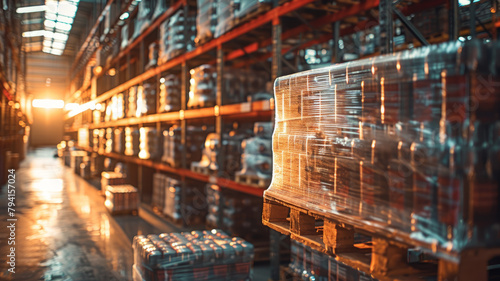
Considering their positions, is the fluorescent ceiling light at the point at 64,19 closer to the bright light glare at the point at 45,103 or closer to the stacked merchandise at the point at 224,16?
the bright light glare at the point at 45,103

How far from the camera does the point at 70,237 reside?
6.29 m

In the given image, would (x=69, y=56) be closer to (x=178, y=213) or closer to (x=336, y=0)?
(x=178, y=213)

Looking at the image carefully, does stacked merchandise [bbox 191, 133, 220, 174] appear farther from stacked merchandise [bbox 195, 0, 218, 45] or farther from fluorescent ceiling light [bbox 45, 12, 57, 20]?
fluorescent ceiling light [bbox 45, 12, 57, 20]

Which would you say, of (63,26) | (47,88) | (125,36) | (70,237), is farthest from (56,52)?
(70,237)

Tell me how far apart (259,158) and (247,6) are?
1.72m

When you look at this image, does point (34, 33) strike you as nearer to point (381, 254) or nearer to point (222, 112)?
point (222, 112)

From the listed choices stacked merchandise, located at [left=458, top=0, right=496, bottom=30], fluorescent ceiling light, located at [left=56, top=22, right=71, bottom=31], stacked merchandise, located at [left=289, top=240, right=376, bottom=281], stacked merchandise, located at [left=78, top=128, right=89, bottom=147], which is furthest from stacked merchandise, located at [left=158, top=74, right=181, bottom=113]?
fluorescent ceiling light, located at [left=56, top=22, right=71, bottom=31]

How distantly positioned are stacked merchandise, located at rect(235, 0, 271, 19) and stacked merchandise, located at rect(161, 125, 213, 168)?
2.69 metres

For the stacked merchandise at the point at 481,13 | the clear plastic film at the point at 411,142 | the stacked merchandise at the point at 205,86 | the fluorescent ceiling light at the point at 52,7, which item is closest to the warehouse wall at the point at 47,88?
the fluorescent ceiling light at the point at 52,7

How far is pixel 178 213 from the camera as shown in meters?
7.03

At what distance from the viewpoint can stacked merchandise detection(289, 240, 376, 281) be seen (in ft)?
10.1

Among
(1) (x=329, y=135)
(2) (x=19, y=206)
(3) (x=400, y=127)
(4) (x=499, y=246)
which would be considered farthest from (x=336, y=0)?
(2) (x=19, y=206)

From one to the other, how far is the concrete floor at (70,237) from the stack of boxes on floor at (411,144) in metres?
2.89

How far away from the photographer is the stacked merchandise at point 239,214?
5.69m
